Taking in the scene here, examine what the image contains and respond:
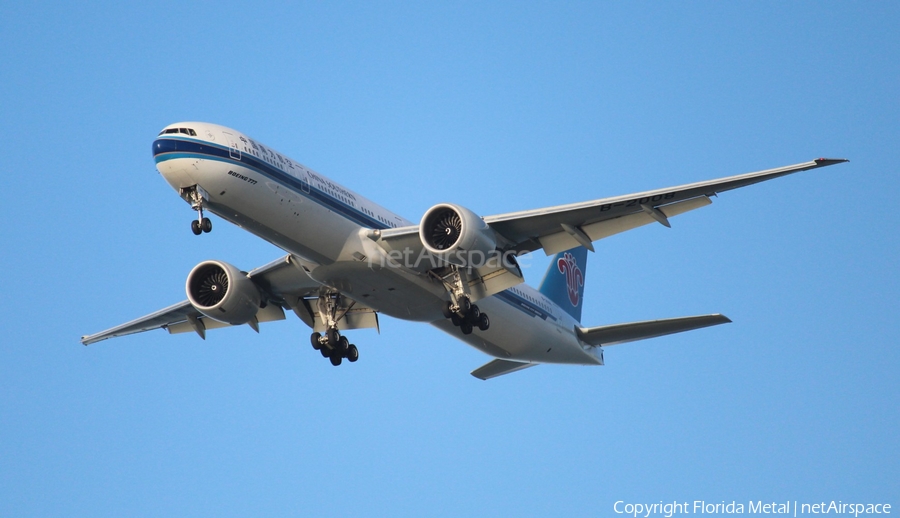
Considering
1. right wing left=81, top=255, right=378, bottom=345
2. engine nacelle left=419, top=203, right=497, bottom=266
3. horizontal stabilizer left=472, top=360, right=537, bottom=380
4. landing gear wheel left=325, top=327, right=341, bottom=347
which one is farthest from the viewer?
horizontal stabilizer left=472, top=360, right=537, bottom=380

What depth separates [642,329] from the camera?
33.7m

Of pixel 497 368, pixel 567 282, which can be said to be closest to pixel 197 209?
pixel 497 368

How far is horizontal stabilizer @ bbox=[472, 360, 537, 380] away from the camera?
37031 millimetres

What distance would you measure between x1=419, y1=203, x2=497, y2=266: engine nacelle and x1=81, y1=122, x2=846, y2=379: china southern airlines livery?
0.11 ft

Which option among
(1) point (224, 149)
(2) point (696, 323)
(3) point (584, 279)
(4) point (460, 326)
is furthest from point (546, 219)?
(3) point (584, 279)

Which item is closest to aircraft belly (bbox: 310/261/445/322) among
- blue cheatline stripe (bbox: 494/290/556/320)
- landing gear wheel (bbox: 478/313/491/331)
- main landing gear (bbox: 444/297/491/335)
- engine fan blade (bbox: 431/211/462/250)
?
main landing gear (bbox: 444/297/491/335)

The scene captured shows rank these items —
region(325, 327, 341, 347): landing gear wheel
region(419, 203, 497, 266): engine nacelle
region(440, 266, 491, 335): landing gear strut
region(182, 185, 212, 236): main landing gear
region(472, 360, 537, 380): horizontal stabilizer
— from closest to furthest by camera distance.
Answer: region(182, 185, 212, 236): main landing gear → region(419, 203, 497, 266): engine nacelle → region(440, 266, 491, 335): landing gear strut → region(325, 327, 341, 347): landing gear wheel → region(472, 360, 537, 380): horizontal stabilizer

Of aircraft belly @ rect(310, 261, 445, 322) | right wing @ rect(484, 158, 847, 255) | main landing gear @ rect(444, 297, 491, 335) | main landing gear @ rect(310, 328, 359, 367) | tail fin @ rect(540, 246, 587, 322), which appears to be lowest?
main landing gear @ rect(310, 328, 359, 367)

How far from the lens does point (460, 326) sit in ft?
99.9

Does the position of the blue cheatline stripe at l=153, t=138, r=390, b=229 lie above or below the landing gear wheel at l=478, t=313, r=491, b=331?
above

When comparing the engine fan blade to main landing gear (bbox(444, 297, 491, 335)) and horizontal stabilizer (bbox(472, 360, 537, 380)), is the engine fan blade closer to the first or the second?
main landing gear (bbox(444, 297, 491, 335))

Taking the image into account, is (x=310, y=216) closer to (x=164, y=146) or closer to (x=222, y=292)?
(x=164, y=146)

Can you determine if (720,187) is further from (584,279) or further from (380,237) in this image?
(584,279)

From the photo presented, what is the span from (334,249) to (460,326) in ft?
15.7
